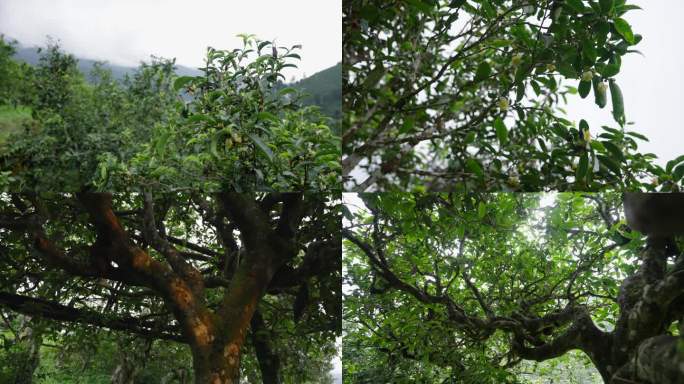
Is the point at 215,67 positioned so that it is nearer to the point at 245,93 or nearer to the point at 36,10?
the point at 245,93

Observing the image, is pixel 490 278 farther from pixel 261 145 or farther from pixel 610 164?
pixel 261 145

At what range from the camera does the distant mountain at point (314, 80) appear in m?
1.87

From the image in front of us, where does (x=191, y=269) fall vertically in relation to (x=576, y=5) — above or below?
below

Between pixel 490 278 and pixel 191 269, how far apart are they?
940 millimetres

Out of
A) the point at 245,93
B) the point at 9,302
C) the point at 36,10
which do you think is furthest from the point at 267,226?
the point at 36,10

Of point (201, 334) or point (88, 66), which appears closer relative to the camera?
point (201, 334)

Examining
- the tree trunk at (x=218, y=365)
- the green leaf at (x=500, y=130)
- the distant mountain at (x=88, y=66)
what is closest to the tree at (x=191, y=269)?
the tree trunk at (x=218, y=365)

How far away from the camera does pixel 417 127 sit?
2010mm

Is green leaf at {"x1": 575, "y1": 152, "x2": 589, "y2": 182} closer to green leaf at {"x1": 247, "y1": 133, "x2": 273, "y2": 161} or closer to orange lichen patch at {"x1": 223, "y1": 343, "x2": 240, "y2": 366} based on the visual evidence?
green leaf at {"x1": 247, "y1": 133, "x2": 273, "y2": 161}

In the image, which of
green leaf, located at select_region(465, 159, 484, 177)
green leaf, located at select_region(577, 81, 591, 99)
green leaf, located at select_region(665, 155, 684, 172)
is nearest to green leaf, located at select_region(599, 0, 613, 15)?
green leaf, located at select_region(577, 81, 591, 99)

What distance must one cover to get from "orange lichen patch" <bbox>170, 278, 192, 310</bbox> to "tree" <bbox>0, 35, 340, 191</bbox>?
309 millimetres

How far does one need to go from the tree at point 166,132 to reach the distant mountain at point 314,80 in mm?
29

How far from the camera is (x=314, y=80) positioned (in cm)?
190

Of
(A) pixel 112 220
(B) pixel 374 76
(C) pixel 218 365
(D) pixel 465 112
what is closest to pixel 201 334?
(C) pixel 218 365
